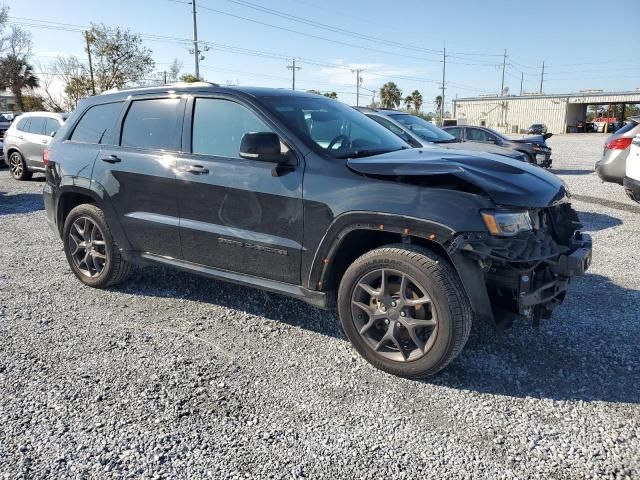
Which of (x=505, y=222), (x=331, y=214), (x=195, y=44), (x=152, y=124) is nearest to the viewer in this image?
(x=505, y=222)

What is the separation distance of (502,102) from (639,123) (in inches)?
2342

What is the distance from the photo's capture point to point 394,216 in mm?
3016

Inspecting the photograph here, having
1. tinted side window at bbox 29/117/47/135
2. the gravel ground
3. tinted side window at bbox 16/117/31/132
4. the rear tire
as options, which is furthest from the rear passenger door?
the rear tire

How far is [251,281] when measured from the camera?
3.69m

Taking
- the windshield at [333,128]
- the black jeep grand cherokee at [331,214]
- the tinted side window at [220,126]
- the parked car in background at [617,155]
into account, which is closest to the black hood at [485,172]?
the black jeep grand cherokee at [331,214]

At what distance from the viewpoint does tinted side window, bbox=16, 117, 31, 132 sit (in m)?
12.0

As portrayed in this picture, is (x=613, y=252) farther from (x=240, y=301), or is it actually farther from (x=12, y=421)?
(x=12, y=421)

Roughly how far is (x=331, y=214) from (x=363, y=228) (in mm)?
242

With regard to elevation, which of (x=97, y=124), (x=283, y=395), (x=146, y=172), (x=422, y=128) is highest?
(x=422, y=128)

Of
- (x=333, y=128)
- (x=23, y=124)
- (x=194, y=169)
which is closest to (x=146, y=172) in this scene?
(x=194, y=169)

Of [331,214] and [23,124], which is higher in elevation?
[23,124]

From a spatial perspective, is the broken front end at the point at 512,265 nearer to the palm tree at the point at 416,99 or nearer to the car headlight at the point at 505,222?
the car headlight at the point at 505,222

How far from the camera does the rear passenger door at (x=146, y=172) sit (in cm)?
401

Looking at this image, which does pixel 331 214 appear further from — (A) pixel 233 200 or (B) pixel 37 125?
(B) pixel 37 125
